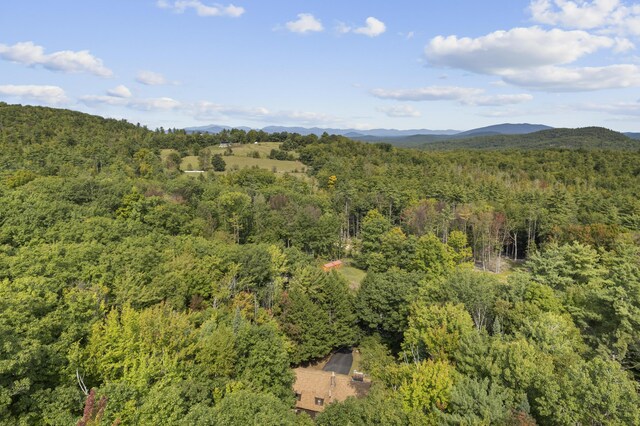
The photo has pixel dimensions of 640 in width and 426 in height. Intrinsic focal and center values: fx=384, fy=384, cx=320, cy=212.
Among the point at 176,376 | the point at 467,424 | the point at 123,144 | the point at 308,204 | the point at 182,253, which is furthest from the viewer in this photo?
the point at 123,144

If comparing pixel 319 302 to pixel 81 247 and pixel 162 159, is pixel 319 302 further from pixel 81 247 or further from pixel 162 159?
pixel 162 159

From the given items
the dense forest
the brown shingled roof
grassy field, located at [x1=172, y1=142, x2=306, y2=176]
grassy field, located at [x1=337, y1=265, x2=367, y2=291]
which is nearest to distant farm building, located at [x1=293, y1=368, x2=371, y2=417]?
the brown shingled roof

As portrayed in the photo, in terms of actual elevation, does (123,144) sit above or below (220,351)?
above

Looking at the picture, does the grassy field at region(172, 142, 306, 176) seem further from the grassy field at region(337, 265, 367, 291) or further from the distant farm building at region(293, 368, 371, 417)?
the distant farm building at region(293, 368, 371, 417)

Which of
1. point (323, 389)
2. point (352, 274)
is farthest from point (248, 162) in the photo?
point (323, 389)

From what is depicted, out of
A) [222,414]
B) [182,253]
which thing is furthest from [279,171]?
[222,414]

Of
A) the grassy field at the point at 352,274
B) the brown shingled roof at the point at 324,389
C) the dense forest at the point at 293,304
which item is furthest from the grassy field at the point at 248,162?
the brown shingled roof at the point at 324,389

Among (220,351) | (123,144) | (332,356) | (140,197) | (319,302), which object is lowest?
(332,356)
